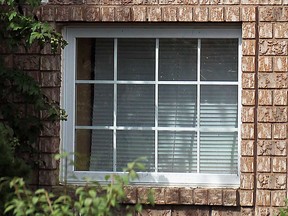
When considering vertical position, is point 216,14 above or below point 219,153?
above

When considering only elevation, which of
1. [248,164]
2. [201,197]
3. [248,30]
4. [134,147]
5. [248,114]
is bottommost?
[201,197]

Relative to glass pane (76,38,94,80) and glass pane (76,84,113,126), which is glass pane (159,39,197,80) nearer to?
glass pane (76,84,113,126)

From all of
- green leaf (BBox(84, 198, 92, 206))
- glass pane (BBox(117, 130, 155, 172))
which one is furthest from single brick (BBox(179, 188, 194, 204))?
green leaf (BBox(84, 198, 92, 206))

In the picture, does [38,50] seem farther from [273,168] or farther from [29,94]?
[273,168]

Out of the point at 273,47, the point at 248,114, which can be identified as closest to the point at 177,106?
the point at 248,114

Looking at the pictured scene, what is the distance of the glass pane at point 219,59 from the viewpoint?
7.71 m

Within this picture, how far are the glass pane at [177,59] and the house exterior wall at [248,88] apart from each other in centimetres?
26

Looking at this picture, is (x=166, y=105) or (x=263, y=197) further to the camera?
(x=166, y=105)

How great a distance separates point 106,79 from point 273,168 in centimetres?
159

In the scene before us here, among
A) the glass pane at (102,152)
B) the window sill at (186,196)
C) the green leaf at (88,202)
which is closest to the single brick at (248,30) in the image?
the window sill at (186,196)

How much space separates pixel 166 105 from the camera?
25.5 ft

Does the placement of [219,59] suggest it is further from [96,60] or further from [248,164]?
[96,60]

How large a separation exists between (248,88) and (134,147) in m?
1.09

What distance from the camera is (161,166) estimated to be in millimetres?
7773
